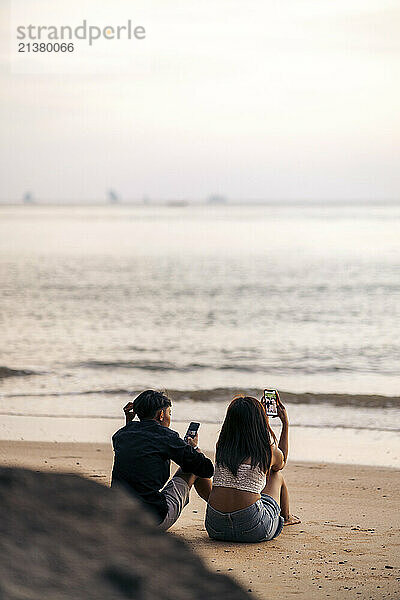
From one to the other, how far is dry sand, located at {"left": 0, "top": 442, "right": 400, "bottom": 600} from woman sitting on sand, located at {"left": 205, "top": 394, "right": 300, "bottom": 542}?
113 millimetres

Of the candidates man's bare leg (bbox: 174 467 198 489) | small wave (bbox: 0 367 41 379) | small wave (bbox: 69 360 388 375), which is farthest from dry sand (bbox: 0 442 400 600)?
small wave (bbox: 69 360 388 375)

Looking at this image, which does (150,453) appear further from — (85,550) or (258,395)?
(258,395)

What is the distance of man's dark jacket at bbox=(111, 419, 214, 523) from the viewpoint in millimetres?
5258

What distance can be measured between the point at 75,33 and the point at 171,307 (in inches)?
474

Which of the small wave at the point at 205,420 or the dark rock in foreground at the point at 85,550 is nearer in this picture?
the dark rock in foreground at the point at 85,550

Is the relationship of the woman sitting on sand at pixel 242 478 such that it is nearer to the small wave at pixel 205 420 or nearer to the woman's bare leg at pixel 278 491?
the woman's bare leg at pixel 278 491

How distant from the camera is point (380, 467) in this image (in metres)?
8.85

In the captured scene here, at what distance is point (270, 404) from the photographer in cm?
595

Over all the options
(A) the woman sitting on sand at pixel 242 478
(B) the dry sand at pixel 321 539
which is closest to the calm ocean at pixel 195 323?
(B) the dry sand at pixel 321 539

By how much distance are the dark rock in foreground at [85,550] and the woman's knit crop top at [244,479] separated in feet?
14.8

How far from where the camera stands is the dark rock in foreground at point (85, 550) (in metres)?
0.88

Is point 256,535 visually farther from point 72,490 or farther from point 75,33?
point 75,33

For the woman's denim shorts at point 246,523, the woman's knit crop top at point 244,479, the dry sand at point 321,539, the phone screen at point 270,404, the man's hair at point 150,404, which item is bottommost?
the dry sand at point 321,539

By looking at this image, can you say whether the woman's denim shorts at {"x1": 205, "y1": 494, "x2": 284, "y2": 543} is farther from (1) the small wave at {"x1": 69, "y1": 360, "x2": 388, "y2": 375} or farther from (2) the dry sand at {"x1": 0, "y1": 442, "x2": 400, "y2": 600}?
(1) the small wave at {"x1": 69, "y1": 360, "x2": 388, "y2": 375}
